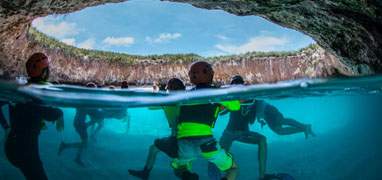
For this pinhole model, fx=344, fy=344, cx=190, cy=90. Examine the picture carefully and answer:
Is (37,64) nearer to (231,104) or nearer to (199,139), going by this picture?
(199,139)

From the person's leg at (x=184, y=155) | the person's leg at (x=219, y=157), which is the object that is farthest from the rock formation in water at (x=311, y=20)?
the person's leg at (x=184, y=155)

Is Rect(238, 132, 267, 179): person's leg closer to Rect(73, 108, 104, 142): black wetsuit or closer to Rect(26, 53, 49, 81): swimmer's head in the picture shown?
Rect(73, 108, 104, 142): black wetsuit

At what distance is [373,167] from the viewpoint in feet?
80.3

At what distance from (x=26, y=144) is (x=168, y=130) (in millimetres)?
14764

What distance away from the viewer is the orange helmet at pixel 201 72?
836 cm

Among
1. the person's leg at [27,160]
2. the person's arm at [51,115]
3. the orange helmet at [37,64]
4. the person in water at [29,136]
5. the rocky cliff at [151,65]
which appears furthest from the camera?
the rocky cliff at [151,65]

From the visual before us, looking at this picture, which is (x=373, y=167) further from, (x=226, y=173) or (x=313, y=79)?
(x=226, y=173)

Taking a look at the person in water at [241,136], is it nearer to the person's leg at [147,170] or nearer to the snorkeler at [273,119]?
the snorkeler at [273,119]

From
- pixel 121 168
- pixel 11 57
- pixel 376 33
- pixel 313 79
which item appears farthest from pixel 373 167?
pixel 11 57

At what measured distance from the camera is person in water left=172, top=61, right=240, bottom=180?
28.1 feet

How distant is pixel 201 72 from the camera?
8.82m

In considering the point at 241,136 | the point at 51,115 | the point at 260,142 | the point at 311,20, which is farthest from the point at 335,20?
the point at 51,115

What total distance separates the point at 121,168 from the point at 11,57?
21.5m

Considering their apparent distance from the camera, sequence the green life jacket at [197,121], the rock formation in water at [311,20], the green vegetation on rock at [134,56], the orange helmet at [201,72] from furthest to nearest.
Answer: the green vegetation on rock at [134,56], the green life jacket at [197,121], the orange helmet at [201,72], the rock formation in water at [311,20]
